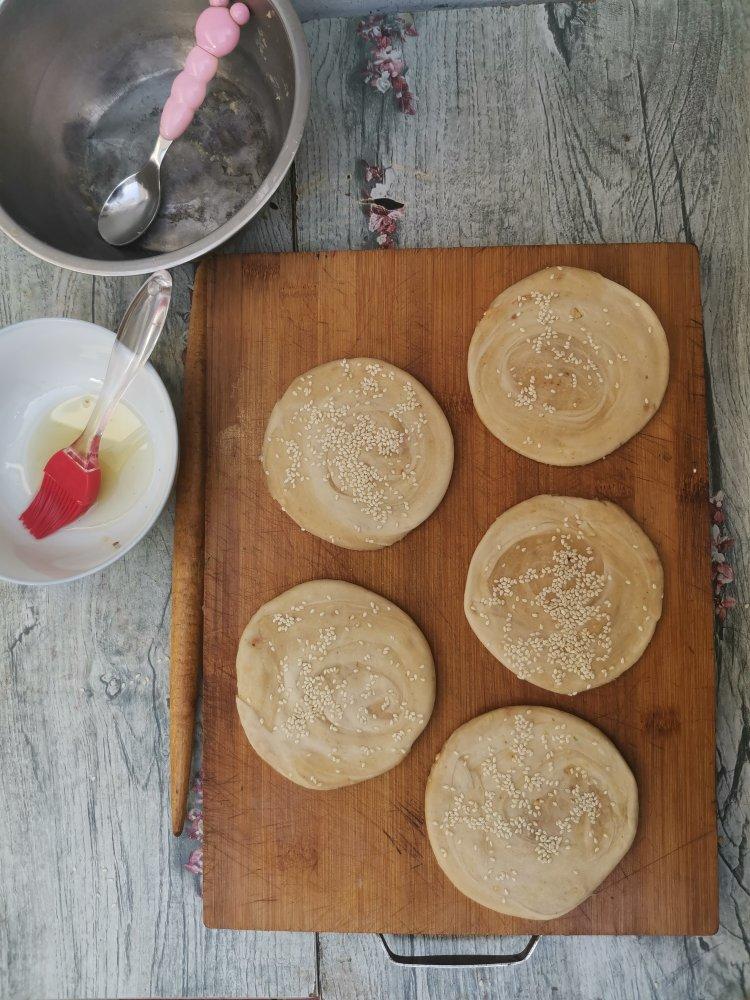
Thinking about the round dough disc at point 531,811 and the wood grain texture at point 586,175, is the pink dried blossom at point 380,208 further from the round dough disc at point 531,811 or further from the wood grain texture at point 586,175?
the round dough disc at point 531,811

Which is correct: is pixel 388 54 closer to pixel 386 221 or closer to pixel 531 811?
pixel 386 221

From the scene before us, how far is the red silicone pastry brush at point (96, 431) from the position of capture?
1637 mm

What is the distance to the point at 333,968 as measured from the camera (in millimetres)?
1852

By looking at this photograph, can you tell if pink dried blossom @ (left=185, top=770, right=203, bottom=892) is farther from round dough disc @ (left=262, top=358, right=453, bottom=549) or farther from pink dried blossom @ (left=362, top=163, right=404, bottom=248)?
pink dried blossom @ (left=362, top=163, right=404, bottom=248)

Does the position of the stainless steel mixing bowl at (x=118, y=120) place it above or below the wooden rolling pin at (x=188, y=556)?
above

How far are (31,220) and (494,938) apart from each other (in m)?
2.03

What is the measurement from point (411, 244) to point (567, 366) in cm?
50

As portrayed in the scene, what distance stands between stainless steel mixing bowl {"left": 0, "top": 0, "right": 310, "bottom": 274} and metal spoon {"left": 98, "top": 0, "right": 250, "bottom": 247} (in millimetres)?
33

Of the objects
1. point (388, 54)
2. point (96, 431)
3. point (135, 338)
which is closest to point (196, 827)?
point (96, 431)

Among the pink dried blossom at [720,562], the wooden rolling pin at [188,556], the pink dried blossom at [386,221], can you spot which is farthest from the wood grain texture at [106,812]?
the pink dried blossom at [720,562]

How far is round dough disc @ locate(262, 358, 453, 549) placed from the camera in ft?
5.59

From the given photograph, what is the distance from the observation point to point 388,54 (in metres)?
1.86

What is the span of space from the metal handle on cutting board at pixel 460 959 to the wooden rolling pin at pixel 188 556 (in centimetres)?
66

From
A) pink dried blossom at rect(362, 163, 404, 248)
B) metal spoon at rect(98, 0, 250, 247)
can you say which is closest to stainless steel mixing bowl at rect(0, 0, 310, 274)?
metal spoon at rect(98, 0, 250, 247)
